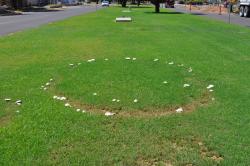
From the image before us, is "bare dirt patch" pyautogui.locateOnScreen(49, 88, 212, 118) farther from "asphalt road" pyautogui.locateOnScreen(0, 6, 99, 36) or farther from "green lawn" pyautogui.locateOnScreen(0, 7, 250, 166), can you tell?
"asphalt road" pyautogui.locateOnScreen(0, 6, 99, 36)

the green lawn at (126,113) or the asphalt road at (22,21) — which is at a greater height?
the green lawn at (126,113)

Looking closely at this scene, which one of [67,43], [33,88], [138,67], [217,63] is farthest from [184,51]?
[33,88]

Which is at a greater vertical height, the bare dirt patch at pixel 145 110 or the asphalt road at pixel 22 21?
the bare dirt patch at pixel 145 110

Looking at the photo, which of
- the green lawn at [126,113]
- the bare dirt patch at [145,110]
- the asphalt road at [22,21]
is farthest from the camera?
the asphalt road at [22,21]

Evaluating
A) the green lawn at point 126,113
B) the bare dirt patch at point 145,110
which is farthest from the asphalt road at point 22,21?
the bare dirt patch at point 145,110

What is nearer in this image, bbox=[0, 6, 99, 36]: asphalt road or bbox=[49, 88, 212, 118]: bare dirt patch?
bbox=[49, 88, 212, 118]: bare dirt patch

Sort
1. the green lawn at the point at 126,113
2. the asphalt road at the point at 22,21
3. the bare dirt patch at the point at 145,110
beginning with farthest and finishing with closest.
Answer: the asphalt road at the point at 22,21, the bare dirt patch at the point at 145,110, the green lawn at the point at 126,113

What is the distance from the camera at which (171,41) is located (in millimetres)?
18781

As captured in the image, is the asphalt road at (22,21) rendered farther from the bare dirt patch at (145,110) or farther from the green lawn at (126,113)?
the bare dirt patch at (145,110)

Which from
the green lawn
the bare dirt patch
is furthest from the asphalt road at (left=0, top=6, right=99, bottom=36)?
the bare dirt patch

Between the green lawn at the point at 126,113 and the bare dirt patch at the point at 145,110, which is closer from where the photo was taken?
the green lawn at the point at 126,113

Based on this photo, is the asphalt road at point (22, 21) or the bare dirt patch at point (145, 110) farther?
the asphalt road at point (22, 21)

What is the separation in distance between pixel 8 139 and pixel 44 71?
5153 mm

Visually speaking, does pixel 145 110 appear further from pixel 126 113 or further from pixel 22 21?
pixel 22 21
